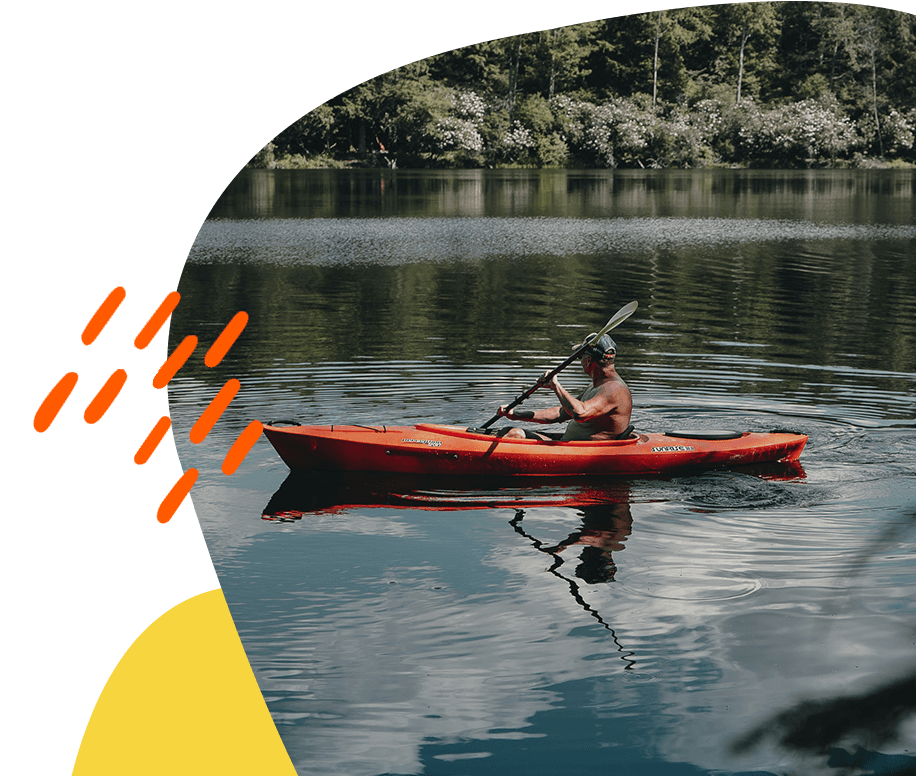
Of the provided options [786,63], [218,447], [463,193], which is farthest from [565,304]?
[786,63]

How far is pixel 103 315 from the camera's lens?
3422 mm

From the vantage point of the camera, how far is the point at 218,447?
29.6 ft

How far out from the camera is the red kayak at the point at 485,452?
8008 millimetres

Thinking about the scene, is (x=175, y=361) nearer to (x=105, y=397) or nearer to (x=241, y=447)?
(x=105, y=397)

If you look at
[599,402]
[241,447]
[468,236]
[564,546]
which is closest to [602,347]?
[599,402]

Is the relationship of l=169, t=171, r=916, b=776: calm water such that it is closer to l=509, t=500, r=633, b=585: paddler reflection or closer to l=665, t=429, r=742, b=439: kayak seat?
l=509, t=500, r=633, b=585: paddler reflection

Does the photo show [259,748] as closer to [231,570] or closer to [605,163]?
[231,570]

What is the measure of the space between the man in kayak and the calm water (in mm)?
443

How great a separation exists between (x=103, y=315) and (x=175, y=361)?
466mm

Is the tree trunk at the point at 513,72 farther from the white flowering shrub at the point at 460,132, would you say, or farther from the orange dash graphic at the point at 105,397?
the orange dash graphic at the point at 105,397

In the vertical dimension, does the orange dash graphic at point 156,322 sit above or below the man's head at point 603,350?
above

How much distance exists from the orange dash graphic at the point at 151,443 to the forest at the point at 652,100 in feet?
163

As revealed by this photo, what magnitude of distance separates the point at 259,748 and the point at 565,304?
12.9m

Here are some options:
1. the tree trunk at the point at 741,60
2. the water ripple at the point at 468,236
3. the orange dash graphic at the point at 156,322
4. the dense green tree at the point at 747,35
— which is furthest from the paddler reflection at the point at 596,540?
the dense green tree at the point at 747,35
